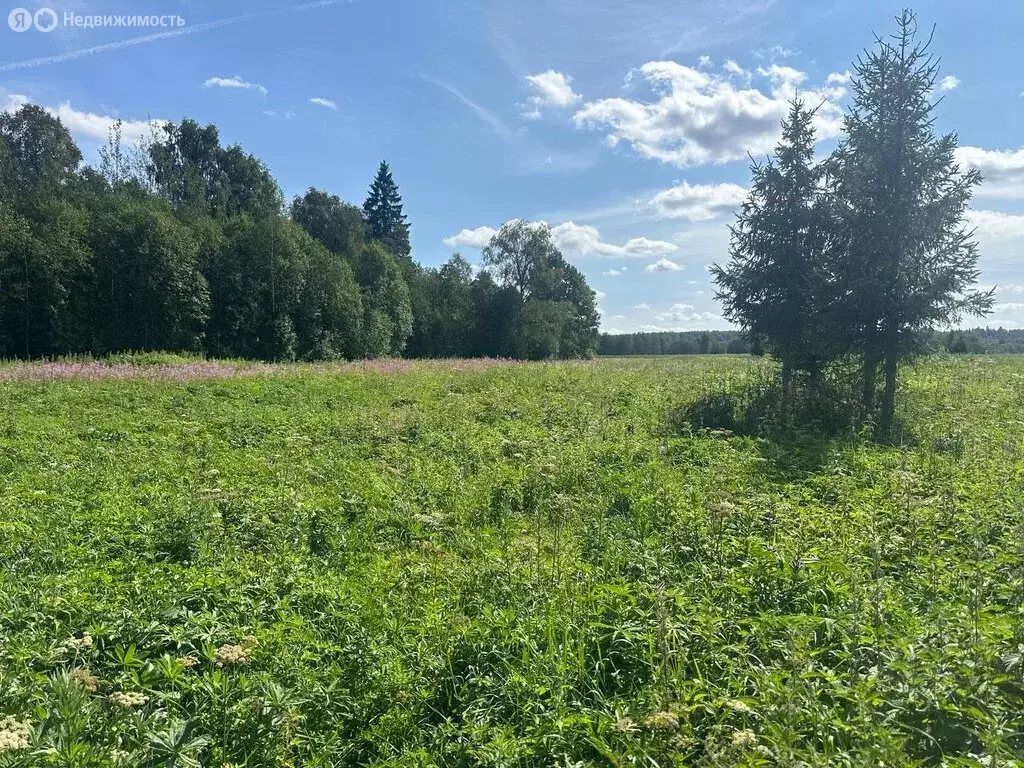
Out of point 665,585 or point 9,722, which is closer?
point 9,722

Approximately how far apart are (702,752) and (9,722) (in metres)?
3.19

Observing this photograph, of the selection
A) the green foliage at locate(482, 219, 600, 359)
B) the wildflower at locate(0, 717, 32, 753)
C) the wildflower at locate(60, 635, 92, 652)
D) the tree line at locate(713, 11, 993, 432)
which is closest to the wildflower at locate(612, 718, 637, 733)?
the wildflower at locate(0, 717, 32, 753)

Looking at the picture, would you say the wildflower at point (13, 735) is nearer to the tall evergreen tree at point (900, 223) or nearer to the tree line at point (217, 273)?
the tall evergreen tree at point (900, 223)

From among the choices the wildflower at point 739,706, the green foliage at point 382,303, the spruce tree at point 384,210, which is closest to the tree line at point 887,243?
the wildflower at point 739,706

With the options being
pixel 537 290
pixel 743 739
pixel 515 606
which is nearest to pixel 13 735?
pixel 515 606

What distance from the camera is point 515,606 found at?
4180 millimetres

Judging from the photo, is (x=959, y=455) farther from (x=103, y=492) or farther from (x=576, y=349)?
(x=576, y=349)

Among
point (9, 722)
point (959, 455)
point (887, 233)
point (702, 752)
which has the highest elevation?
point (887, 233)

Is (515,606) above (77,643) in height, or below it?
below

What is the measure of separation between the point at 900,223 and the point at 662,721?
11029mm

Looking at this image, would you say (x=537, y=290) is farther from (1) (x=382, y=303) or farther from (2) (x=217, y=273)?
(2) (x=217, y=273)

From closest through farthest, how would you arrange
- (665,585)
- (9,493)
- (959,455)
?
1. (665,585)
2. (9,493)
3. (959,455)

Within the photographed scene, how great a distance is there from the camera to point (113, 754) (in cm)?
259

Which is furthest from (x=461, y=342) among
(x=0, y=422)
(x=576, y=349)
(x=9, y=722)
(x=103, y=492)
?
(x=9, y=722)
